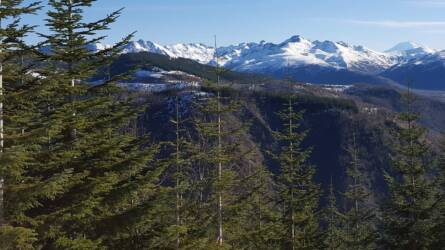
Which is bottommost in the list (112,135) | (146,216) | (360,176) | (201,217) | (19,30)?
(360,176)

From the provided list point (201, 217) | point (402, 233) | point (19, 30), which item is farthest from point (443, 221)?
point (19, 30)

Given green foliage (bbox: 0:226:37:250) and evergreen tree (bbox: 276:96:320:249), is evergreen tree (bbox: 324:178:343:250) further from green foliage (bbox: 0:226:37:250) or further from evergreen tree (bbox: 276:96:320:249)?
green foliage (bbox: 0:226:37:250)

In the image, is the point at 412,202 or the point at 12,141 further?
the point at 412,202

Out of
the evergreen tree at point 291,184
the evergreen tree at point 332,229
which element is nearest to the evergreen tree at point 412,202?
the evergreen tree at point 291,184

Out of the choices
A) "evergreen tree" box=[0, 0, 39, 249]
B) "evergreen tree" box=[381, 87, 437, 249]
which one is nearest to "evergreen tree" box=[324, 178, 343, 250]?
"evergreen tree" box=[381, 87, 437, 249]

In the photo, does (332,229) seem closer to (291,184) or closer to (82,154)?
(291,184)

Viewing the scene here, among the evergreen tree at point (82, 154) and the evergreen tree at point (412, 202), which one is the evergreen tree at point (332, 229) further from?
the evergreen tree at point (82, 154)

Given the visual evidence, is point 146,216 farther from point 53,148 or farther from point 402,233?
point 402,233

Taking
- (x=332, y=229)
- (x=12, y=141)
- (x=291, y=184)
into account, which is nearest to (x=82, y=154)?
(x=12, y=141)
